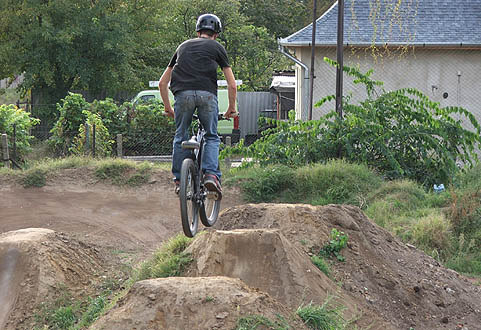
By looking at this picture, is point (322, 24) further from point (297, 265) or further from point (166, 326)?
point (166, 326)

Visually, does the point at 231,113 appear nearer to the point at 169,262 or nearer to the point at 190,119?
the point at 190,119

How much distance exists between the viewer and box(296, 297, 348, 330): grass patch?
561 cm

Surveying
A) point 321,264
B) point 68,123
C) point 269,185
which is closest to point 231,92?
point 321,264

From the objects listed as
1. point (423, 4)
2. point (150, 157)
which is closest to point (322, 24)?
point (423, 4)

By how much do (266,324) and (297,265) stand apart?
54.6 inches

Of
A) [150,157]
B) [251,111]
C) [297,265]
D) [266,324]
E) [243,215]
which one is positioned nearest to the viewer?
[266,324]

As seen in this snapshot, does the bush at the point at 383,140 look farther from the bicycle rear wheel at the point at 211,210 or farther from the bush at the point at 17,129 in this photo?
the bicycle rear wheel at the point at 211,210

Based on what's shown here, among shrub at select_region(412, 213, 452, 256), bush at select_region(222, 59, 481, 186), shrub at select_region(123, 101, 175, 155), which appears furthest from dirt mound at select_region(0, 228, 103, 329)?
shrub at select_region(123, 101, 175, 155)

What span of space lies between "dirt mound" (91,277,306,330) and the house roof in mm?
13632

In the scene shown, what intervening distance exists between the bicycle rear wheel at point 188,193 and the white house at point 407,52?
11.9 metres

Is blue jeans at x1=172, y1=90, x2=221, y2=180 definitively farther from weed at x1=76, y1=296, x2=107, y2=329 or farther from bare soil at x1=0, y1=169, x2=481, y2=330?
weed at x1=76, y1=296, x2=107, y2=329

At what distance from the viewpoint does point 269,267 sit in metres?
6.43

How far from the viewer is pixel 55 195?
12977mm

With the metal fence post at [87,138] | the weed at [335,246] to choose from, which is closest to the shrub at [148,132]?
the metal fence post at [87,138]
